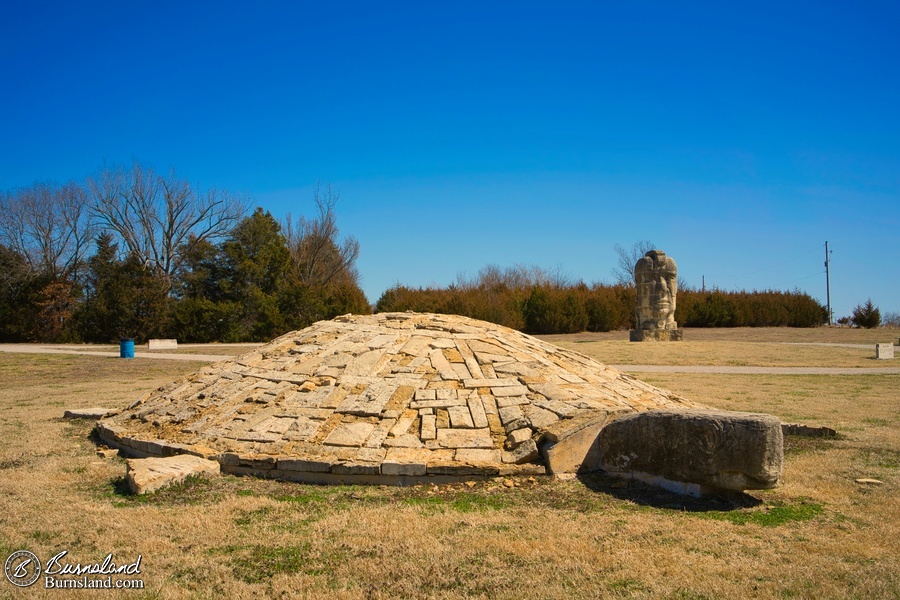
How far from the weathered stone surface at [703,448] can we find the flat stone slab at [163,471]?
3.44 m

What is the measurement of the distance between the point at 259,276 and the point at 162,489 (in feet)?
86.3

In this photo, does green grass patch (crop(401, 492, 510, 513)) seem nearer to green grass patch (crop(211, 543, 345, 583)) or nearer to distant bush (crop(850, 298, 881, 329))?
green grass patch (crop(211, 543, 345, 583))

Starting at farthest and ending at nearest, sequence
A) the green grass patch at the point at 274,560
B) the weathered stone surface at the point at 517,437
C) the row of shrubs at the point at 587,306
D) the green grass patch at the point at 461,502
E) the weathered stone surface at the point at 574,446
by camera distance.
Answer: the row of shrubs at the point at 587,306 < the weathered stone surface at the point at 517,437 < the weathered stone surface at the point at 574,446 < the green grass patch at the point at 461,502 < the green grass patch at the point at 274,560

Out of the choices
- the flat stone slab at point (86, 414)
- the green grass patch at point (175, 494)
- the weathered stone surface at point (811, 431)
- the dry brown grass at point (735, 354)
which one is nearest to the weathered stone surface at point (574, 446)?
the green grass patch at point (175, 494)

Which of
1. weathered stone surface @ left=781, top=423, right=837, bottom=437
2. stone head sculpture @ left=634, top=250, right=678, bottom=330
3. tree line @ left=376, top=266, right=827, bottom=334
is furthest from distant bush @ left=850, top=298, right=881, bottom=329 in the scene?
weathered stone surface @ left=781, top=423, right=837, bottom=437

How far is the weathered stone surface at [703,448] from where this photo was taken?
15.1ft

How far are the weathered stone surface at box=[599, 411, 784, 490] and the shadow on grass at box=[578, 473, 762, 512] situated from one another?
0.38 ft

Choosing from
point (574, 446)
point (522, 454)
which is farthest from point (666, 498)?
point (522, 454)

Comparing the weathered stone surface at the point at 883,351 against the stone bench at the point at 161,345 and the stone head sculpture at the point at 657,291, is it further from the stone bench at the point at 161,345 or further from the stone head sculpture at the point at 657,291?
the stone bench at the point at 161,345

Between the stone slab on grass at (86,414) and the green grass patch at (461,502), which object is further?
the stone slab on grass at (86,414)

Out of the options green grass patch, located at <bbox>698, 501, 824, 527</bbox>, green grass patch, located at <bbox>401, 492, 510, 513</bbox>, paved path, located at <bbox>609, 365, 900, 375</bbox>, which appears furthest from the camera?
paved path, located at <bbox>609, 365, 900, 375</bbox>

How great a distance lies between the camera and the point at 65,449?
700 cm

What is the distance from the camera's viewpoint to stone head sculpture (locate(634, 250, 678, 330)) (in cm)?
2503

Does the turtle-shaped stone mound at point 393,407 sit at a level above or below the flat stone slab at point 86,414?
above
